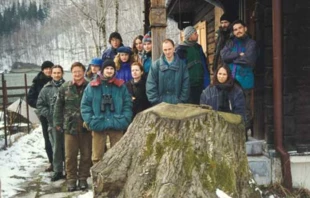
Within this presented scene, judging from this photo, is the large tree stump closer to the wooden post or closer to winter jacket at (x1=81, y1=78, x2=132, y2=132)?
winter jacket at (x1=81, y1=78, x2=132, y2=132)

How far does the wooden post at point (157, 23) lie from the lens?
5496mm

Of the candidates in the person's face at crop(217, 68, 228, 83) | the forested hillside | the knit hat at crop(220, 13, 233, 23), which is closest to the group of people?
the person's face at crop(217, 68, 228, 83)

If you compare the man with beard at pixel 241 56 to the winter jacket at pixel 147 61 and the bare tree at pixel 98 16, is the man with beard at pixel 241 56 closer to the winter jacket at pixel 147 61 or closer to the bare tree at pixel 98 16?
the winter jacket at pixel 147 61

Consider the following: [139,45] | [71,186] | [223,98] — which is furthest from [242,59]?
[71,186]

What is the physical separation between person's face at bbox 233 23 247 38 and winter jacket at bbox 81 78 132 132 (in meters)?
1.57

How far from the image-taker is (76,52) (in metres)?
64.9

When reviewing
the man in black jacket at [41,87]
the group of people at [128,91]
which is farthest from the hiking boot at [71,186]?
the man in black jacket at [41,87]

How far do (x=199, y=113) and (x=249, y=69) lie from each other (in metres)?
1.90

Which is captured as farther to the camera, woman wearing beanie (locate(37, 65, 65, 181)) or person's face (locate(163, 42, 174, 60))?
woman wearing beanie (locate(37, 65, 65, 181))

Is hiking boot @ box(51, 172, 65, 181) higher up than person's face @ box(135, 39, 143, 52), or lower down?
lower down

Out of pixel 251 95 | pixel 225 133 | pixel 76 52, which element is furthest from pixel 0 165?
pixel 76 52

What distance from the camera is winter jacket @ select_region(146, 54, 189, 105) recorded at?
17.1 ft

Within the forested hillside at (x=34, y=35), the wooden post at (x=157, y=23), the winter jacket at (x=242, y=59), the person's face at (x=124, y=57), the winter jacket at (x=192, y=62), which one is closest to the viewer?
the winter jacket at (x=242, y=59)

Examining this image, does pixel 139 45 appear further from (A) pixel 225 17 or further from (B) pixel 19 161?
(B) pixel 19 161
